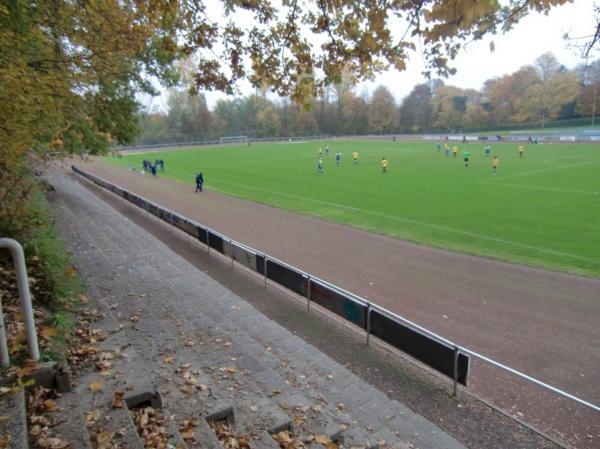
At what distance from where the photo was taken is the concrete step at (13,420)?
9.76 ft

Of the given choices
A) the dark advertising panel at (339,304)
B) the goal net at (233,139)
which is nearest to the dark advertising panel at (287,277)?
the dark advertising panel at (339,304)

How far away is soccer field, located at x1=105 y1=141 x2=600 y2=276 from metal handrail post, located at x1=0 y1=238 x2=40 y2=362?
1378 centimetres

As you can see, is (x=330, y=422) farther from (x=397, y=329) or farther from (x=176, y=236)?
(x=176, y=236)

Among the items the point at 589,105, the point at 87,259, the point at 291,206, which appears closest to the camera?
the point at 87,259

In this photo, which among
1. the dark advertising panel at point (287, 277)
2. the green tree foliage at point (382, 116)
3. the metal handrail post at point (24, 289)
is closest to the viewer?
the metal handrail post at point (24, 289)

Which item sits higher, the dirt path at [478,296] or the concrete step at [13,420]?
the concrete step at [13,420]

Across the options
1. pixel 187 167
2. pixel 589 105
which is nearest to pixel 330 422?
pixel 187 167

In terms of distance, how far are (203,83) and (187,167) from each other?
146ft

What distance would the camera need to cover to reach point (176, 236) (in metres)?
17.0

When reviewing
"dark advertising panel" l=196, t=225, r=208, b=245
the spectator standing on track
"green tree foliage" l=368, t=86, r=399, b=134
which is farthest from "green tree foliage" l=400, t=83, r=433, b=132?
"dark advertising panel" l=196, t=225, r=208, b=245

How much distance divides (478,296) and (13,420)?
10.4 metres

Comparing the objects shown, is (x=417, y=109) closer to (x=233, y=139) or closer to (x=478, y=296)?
(x=233, y=139)

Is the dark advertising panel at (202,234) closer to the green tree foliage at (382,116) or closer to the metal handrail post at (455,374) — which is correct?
the metal handrail post at (455,374)

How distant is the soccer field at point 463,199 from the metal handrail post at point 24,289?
13.8 meters
